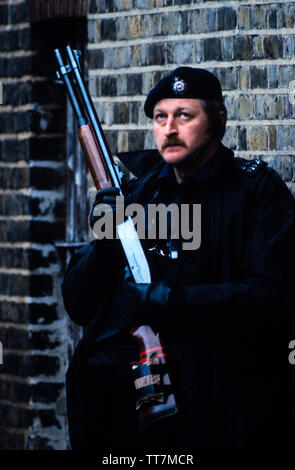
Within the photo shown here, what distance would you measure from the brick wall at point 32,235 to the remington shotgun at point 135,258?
4.48 feet

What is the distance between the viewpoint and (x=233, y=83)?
4.23 metres

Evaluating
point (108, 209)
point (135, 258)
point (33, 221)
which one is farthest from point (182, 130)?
point (33, 221)

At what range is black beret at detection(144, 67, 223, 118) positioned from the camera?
10.7 feet

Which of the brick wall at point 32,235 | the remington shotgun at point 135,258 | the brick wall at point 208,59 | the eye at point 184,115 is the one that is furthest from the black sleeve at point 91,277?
the brick wall at point 32,235

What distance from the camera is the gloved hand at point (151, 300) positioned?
309 centimetres

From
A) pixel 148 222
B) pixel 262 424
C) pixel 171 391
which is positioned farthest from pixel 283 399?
pixel 148 222

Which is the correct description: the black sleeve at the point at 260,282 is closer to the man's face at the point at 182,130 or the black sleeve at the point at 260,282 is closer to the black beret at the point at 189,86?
the man's face at the point at 182,130

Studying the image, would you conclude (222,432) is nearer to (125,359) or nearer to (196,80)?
(125,359)

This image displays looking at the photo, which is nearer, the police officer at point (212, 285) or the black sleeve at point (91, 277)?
the police officer at point (212, 285)

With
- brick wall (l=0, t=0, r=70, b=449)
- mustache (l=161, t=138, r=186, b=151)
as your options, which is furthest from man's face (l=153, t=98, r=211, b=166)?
brick wall (l=0, t=0, r=70, b=449)

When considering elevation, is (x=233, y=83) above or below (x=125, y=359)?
above

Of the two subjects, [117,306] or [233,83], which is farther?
[233,83]

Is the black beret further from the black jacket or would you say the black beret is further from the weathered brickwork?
the weathered brickwork

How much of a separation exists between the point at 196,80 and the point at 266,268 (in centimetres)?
79
